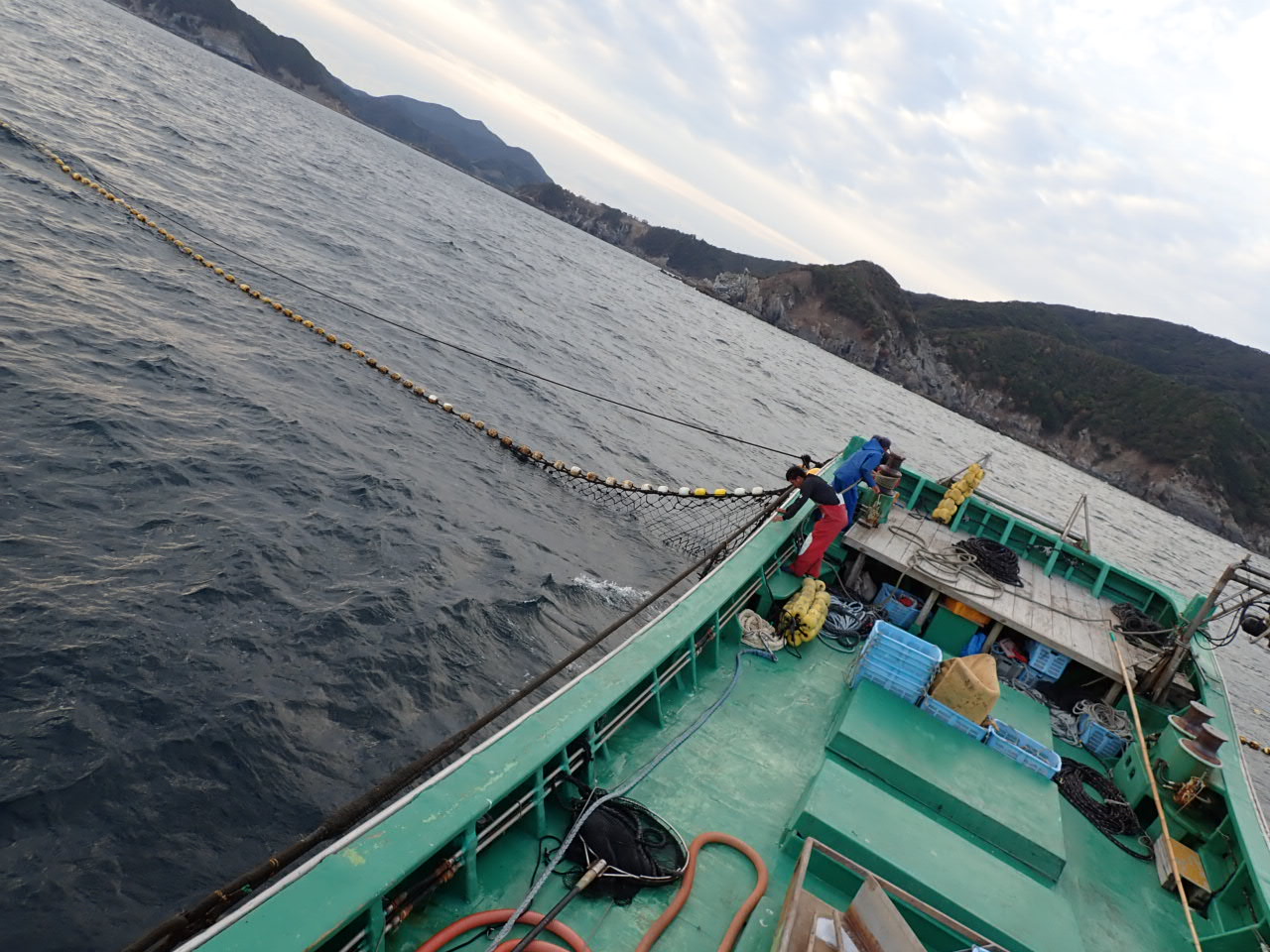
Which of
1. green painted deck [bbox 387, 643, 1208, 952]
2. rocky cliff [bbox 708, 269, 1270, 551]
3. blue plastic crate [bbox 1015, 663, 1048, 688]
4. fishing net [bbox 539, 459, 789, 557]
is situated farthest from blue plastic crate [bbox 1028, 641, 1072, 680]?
rocky cliff [bbox 708, 269, 1270, 551]

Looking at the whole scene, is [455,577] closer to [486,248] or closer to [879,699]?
[879,699]

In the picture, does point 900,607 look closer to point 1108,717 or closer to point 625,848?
point 1108,717

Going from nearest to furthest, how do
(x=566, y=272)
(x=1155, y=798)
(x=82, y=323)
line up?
(x=1155, y=798), (x=82, y=323), (x=566, y=272)

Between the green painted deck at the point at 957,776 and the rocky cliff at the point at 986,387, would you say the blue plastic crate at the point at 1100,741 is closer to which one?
the green painted deck at the point at 957,776

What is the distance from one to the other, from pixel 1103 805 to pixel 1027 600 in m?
3.18

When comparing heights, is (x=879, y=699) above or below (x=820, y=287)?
below

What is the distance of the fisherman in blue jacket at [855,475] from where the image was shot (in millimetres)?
9875

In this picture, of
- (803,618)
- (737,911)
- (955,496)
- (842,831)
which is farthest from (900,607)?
(737,911)

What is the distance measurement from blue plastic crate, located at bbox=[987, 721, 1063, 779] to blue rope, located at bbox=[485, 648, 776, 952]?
2.20 metres

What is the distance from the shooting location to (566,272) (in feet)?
210

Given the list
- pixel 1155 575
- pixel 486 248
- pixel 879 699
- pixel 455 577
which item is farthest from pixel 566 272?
pixel 879 699

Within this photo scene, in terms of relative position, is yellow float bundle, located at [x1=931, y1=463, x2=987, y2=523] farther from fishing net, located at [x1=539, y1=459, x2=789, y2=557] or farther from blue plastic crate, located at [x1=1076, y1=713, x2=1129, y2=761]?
blue plastic crate, located at [x1=1076, y1=713, x2=1129, y2=761]

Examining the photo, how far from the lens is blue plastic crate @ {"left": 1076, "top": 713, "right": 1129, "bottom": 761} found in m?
7.83

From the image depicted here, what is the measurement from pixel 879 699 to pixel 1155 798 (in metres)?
2.74
